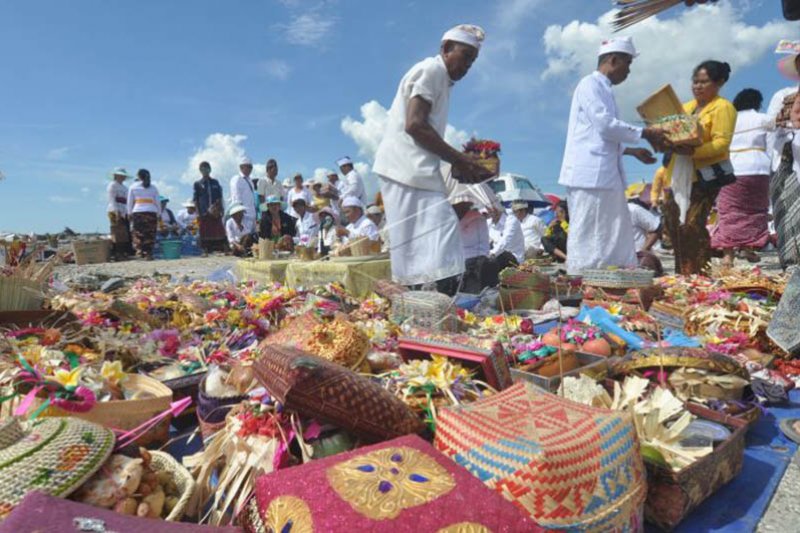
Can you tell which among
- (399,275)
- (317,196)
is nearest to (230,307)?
(399,275)

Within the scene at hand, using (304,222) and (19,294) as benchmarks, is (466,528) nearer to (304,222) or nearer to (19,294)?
(19,294)

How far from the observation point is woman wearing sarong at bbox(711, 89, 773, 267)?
6.47 meters

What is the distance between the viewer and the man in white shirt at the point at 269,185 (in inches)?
513

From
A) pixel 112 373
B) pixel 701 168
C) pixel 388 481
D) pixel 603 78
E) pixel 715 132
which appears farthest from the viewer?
pixel 701 168

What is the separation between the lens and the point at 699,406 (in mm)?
1987

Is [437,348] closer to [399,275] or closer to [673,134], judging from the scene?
[399,275]

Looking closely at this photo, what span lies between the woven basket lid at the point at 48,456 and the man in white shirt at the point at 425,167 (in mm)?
2955

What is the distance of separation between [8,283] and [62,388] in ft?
5.72

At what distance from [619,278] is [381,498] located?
4139 mm

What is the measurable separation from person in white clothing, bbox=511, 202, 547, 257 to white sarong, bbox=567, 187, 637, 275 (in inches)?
163

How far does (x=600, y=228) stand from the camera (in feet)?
→ 17.0

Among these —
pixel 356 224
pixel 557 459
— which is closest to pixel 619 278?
pixel 557 459

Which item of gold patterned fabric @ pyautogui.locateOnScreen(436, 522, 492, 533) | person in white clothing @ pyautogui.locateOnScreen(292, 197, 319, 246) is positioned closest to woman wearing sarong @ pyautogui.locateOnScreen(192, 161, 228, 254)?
person in white clothing @ pyautogui.locateOnScreen(292, 197, 319, 246)

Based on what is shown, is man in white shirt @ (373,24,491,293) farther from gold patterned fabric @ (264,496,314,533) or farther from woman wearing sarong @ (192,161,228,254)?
woman wearing sarong @ (192,161,228,254)
